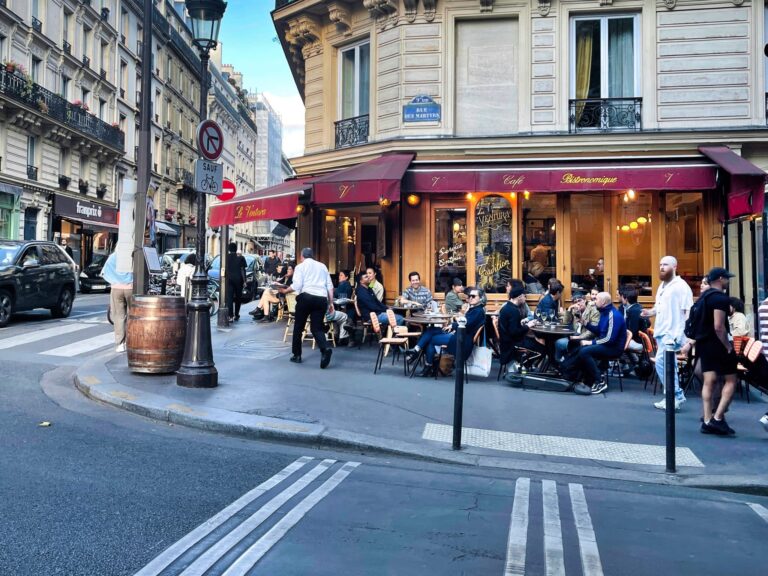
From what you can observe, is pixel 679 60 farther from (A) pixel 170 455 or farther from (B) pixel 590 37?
(A) pixel 170 455

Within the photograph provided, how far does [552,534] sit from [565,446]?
2.15m

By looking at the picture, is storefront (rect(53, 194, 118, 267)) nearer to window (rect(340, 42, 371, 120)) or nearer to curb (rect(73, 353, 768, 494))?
window (rect(340, 42, 371, 120))

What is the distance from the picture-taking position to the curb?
16.6ft

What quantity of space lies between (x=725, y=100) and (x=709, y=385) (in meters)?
7.59

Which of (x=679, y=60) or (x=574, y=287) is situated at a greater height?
(x=679, y=60)

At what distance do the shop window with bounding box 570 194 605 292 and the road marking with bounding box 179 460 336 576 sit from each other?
8.64 m

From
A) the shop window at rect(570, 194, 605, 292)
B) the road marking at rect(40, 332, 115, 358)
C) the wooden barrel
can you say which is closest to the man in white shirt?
the wooden barrel

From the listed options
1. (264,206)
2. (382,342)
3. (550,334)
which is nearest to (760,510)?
(550,334)

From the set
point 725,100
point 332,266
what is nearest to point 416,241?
point 332,266

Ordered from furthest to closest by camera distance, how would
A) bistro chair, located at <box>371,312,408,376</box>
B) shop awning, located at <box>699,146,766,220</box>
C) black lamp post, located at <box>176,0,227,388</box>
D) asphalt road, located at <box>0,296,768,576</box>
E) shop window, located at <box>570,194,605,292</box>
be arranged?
shop window, located at <box>570,194,605,292</box> → shop awning, located at <box>699,146,766,220</box> → bistro chair, located at <box>371,312,408,376</box> → black lamp post, located at <box>176,0,227,388</box> → asphalt road, located at <box>0,296,768,576</box>

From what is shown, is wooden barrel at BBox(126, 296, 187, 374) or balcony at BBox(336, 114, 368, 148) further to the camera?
balcony at BBox(336, 114, 368, 148)

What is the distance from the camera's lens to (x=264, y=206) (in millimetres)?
12500

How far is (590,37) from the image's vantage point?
12.3 metres

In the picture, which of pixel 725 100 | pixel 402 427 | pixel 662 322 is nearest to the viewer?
pixel 402 427
